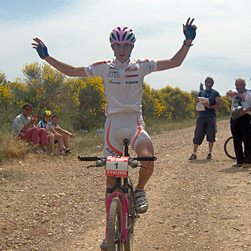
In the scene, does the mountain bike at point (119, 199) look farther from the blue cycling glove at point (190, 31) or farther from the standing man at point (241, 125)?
the standing man at point (241, 125)

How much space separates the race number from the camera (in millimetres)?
3285

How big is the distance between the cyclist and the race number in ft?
1.67

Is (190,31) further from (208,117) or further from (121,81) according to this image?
(208,117)

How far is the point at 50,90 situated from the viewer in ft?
48.1

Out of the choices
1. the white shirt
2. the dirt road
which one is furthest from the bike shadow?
the white shirt

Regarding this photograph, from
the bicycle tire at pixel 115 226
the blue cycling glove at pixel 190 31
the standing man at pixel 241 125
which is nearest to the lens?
the bicycle tire at pixel 115 226

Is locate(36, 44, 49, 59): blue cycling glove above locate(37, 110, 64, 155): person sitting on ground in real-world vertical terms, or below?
above

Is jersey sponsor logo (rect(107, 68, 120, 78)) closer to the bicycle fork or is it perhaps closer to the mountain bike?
the mountain bike

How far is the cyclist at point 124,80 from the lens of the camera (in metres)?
3.85

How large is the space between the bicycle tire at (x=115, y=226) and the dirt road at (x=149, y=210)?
32.4 inches

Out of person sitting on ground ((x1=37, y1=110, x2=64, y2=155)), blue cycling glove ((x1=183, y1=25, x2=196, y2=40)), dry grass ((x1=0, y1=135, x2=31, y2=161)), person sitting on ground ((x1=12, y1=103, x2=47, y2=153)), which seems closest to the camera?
blue cycling glove ((x1=183, y1=25, x2=196, y2=40))

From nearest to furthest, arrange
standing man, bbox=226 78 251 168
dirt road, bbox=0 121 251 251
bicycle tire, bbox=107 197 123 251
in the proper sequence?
1. bicycle tire, bbox=107 197 123 251
2. dirt road, bbox=0 121 251 251
3. standing man, bbox=226 78 251 168

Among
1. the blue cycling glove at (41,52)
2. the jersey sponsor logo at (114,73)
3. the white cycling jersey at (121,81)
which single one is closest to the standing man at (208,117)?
the white cycling jersey at (121,81)

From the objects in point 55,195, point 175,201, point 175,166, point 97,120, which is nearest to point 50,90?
point 97,120
